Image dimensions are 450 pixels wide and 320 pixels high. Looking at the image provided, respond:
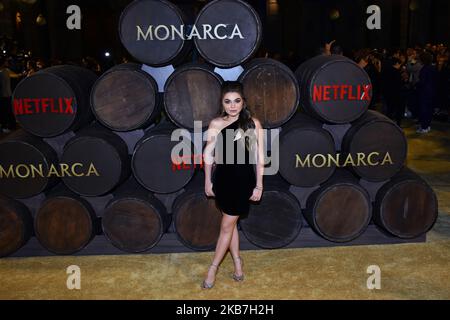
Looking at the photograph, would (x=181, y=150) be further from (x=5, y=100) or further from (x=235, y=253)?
(x=5, y=100)

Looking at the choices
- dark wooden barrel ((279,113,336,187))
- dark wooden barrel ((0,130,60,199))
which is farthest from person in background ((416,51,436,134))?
dark wooden barrel ((0,130,60,199))

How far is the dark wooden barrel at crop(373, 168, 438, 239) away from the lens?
395 centimetres

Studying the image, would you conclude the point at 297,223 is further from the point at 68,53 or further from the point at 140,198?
the point at 68,53

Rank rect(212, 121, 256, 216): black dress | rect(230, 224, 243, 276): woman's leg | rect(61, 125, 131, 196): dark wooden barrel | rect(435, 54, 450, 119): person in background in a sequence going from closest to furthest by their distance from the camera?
rect(212, 121, 256, 216): black dress < rect(230, 224, 243, 276): woman's leg < rect(61, 125, 131, 196): dark wooden barrel < rect(435, 54, 450, 119): person in background

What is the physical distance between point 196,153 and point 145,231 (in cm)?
82

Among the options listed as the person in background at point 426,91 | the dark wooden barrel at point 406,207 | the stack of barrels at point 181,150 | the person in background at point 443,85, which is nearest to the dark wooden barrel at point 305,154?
the stack of barrels at point 181,150

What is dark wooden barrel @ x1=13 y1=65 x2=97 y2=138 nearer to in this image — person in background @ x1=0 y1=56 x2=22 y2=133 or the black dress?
the black dress

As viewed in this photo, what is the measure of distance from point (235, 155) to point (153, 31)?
139cm

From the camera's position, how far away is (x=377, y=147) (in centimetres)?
395

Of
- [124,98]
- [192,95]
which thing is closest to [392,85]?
[192,95]

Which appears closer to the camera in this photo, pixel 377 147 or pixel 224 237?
pixel 224 237

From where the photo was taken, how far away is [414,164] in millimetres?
6820

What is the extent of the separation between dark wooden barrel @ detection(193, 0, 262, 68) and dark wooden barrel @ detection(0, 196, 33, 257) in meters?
2.12

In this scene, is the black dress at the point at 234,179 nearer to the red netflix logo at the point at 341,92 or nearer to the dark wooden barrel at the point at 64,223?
the red netflix logo at the point at 341,92
